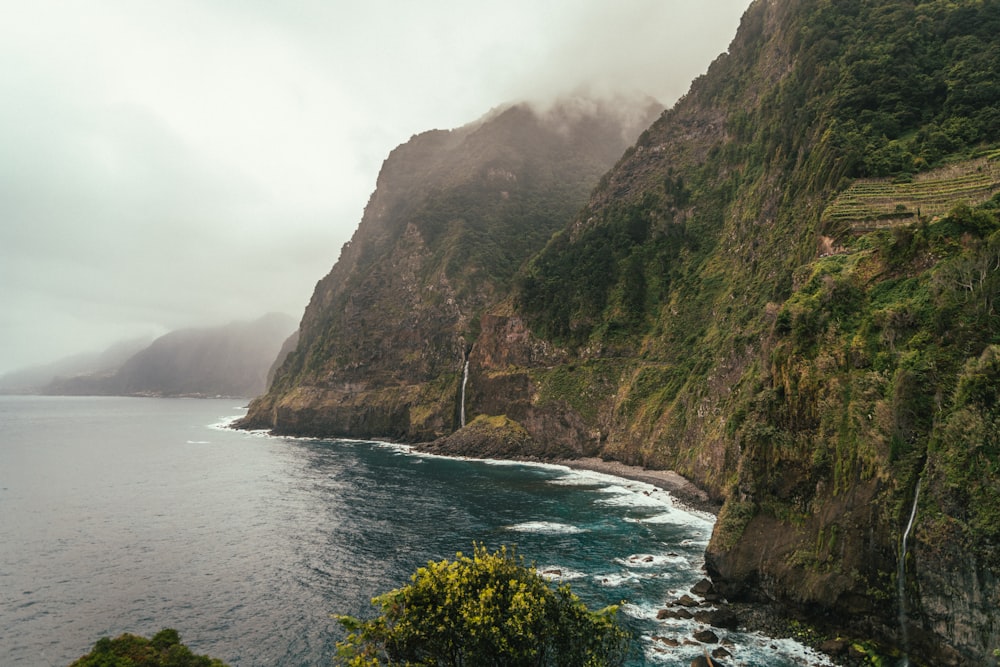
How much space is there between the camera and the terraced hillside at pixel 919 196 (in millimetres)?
51344

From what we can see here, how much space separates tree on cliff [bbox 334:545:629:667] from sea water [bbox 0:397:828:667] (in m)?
15.5

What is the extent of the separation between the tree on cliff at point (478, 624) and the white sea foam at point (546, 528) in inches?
1619

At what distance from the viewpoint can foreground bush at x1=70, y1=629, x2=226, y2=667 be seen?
24.4 meters

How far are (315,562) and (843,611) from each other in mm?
48656

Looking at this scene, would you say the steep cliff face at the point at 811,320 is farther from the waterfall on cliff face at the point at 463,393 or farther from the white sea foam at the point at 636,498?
the white sea foam at the point at 636,498

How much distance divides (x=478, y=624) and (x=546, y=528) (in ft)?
153

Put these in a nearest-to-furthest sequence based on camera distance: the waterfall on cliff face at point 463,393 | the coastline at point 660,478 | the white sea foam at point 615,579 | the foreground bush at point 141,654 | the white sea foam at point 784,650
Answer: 1. the foreground bush at point 141,654
2. the white sea foam at point 784,650
3. the white sea foam at point 615,579
4. the coastline at point 660,478
5. the waterfall on cliff face at point 463,393

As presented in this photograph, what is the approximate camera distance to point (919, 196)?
5481cm

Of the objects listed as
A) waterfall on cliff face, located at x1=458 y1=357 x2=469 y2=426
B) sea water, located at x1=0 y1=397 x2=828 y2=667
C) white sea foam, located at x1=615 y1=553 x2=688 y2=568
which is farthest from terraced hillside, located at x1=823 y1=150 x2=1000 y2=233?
waterfall on cliff face, located at x1=458 y1=357 x2=469 y2=426

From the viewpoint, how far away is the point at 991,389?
96.0ft

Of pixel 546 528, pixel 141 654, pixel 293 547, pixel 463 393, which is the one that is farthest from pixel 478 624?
pixel 463 393

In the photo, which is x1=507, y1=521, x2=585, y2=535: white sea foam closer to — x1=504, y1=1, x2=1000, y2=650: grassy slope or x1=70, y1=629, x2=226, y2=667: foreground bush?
x1=504, y1=1, x2=1000, y2=650: grassy slope

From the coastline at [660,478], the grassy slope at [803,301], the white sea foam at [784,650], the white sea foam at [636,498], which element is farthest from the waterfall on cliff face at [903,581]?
the white sea foam at [636,498]

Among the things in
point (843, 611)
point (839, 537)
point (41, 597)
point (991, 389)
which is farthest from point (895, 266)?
point (41, 597)
